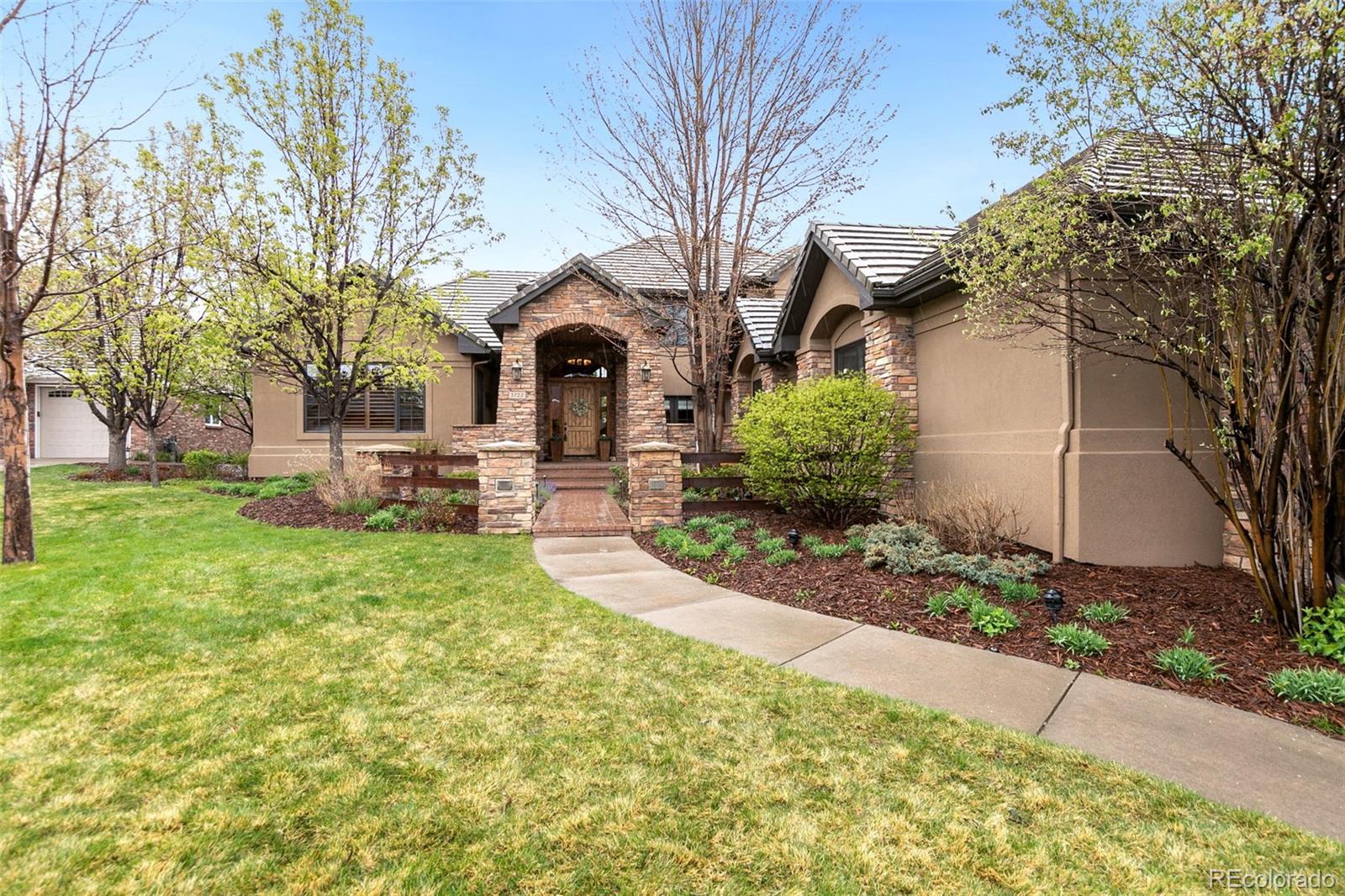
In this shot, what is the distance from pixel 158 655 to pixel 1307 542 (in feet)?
24.4

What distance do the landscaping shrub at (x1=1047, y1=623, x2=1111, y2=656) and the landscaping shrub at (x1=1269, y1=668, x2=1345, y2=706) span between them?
0.78 metres

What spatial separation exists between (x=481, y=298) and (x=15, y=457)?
13.4 metres

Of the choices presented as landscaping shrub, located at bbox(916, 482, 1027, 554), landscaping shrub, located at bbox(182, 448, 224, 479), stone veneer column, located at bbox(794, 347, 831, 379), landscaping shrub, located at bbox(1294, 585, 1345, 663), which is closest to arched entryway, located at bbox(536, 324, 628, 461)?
stone veneer column, located at bbox(794, 347, 831, 379)

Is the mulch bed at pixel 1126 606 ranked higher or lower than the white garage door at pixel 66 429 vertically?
lower

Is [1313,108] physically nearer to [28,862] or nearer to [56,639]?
[28,862]

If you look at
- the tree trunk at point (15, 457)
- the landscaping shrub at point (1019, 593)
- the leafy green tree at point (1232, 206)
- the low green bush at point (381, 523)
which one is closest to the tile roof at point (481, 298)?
the low green bush at point (381, 523)

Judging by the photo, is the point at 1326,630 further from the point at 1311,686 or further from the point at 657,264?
the point at 657,264

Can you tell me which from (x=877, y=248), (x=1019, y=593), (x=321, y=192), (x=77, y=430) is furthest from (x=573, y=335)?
(x=77, y=430)

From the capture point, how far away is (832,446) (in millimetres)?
7547

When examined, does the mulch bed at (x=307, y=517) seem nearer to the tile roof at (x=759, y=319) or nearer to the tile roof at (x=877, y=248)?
the tile roof at (x=877, y=248)

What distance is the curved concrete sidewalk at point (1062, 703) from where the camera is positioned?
243 centimetres

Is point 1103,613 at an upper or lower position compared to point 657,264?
lower

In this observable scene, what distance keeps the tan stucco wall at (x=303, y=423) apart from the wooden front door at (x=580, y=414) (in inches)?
115

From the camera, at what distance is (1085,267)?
5.47m
